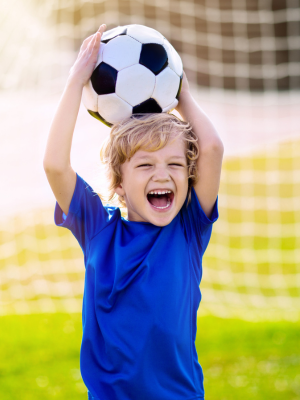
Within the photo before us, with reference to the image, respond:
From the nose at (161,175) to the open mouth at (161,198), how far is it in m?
0.05

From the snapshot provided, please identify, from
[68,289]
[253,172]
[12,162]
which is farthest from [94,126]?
[68,289]

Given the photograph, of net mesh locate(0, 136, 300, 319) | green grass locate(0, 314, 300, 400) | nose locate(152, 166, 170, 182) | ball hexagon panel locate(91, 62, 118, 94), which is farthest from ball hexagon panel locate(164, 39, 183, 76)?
net mesh locate(0, 136, 300, 319)

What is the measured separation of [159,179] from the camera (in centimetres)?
159

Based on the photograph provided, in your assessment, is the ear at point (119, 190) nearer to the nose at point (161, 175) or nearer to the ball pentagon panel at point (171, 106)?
the nose at point (161, 175)

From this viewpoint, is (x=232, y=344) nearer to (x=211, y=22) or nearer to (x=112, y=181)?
(x=112, y=181)

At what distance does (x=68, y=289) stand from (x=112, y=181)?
2.75 meters

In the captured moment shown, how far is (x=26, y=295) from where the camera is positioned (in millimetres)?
4230

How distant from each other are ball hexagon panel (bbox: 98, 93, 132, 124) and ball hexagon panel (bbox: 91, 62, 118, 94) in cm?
2

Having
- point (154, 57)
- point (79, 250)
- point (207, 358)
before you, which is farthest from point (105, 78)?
point (79, 250)

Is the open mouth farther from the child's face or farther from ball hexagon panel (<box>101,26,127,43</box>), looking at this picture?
ball hexagon panel (<box>101,26,127,43</box>)

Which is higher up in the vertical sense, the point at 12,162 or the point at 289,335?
the point at 12,162

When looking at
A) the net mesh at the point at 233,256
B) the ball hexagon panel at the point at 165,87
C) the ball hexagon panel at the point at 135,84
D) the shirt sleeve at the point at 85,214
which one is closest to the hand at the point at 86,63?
the ball hexagon panel at the point at 135,84

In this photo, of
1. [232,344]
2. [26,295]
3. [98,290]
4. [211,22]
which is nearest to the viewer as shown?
[98,290]

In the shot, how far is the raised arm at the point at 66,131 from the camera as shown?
1576 mm
